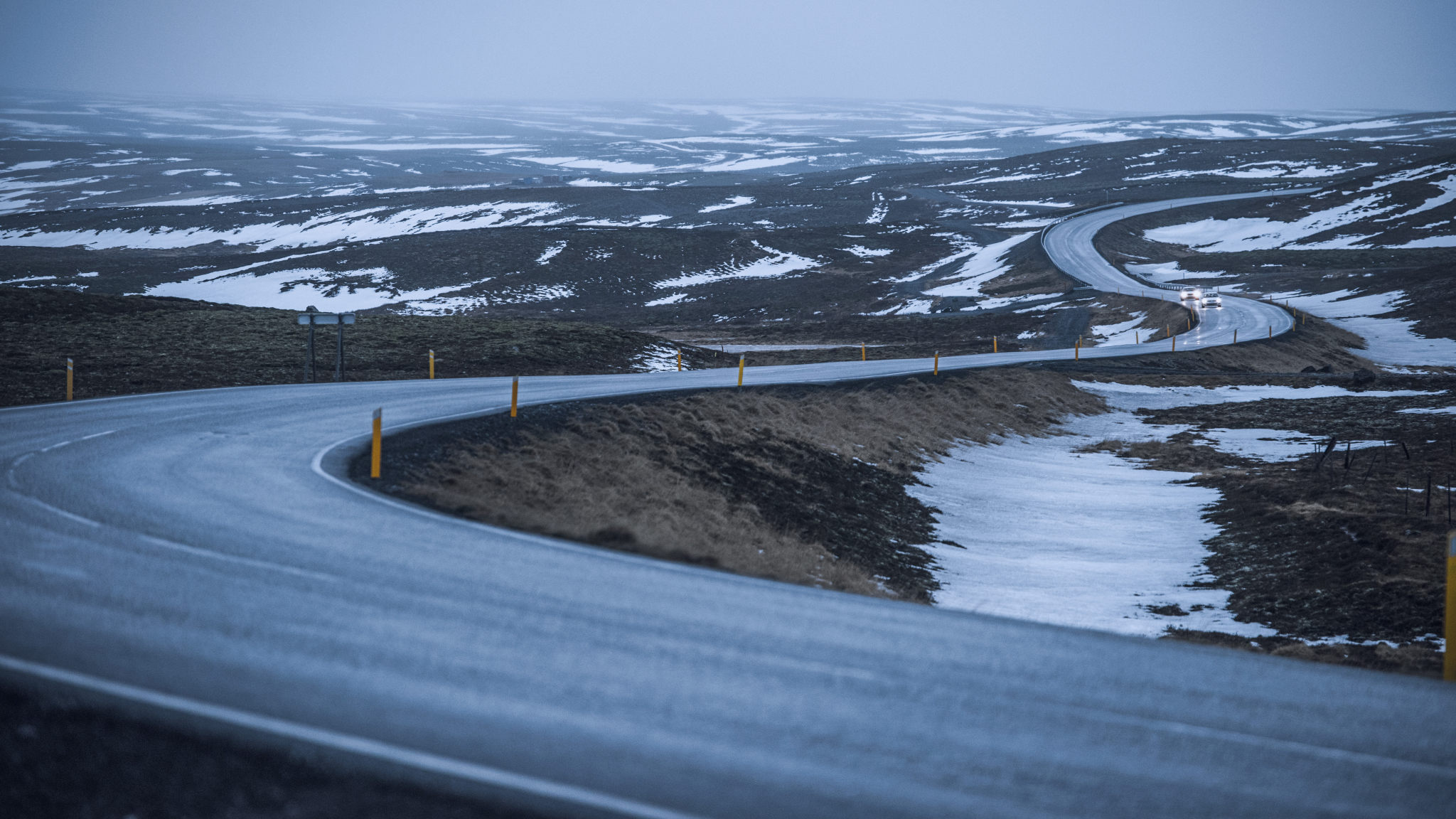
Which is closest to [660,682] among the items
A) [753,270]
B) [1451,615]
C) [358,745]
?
[358,745]

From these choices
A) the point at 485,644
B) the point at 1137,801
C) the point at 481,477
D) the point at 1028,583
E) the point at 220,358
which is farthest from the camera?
the point at 220,358

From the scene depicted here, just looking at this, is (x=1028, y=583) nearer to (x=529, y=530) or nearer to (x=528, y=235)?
(x=529, y=530)

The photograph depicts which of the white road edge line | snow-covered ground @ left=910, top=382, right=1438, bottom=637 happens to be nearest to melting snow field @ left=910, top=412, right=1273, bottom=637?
snow-covered ground @ left=910, top=382, right=1438, bottom=637

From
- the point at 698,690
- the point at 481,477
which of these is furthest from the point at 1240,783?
the point at 481,477

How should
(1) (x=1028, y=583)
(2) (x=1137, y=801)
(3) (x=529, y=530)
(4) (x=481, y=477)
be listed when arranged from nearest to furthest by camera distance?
(2) (x=1137, y=801)
(3) (x=529, y=530)
(4) (x=481, y=477)
(1) (x=1028, y=583)

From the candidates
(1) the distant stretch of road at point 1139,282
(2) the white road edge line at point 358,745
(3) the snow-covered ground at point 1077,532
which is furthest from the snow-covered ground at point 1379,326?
(2) the white road edge line at point 358,745

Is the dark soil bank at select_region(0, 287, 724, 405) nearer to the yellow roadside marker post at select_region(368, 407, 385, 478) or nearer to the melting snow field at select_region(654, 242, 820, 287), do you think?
the yellow roadside marker post at select_region(368, 407, 385, 478)
